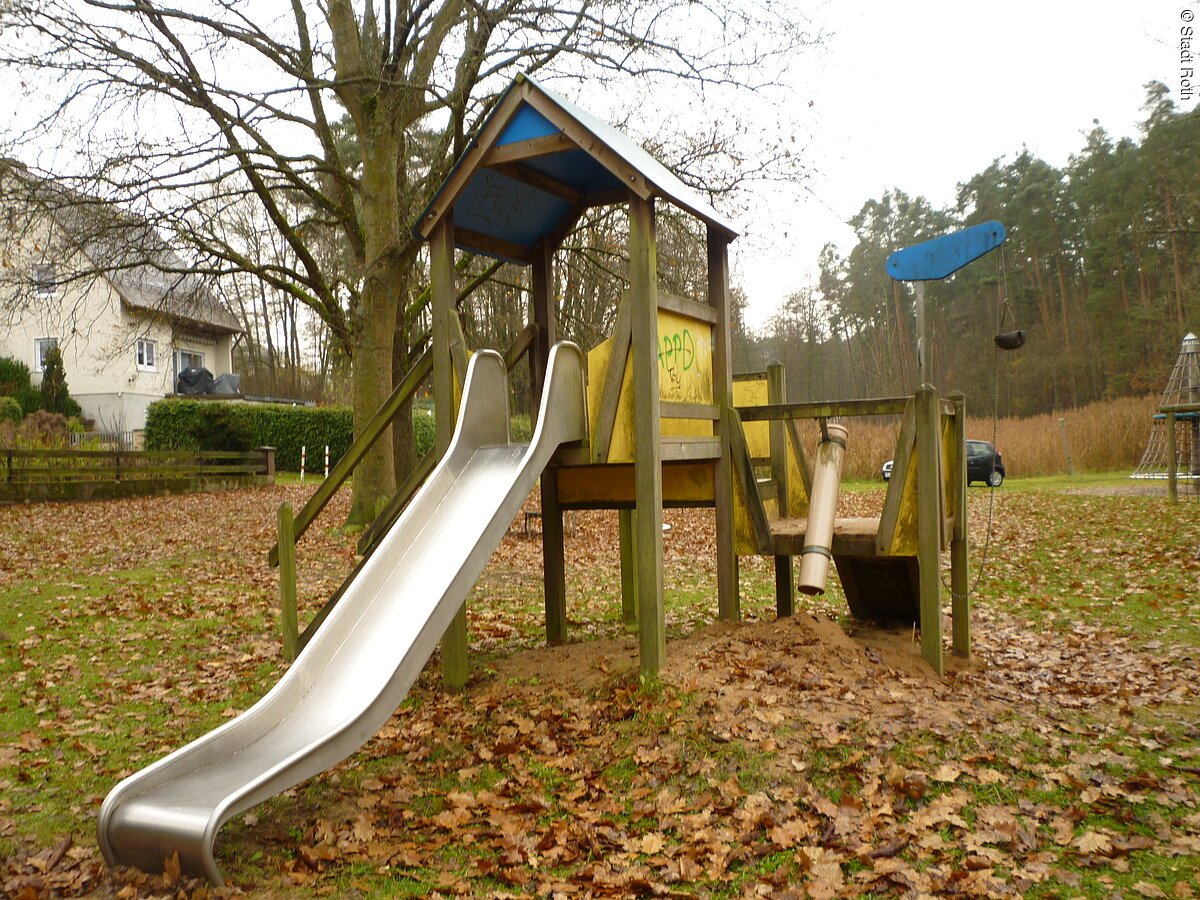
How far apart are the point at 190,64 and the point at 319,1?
4.05 meters

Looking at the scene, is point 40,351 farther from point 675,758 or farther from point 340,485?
point 675,758

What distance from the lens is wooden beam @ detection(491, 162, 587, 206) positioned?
21.4 ft

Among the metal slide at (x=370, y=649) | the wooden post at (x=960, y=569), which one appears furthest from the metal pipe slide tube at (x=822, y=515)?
the metal slide at (x=370, y=649)

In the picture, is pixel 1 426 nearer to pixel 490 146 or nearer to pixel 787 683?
pixel 490 146

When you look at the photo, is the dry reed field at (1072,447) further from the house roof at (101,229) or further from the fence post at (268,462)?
the house roof at (101,229)

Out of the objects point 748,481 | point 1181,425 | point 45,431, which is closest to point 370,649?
point 748,481

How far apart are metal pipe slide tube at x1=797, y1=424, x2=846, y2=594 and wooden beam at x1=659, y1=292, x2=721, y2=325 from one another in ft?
4.01

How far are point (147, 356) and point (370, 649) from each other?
34454mm

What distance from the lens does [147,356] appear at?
3472 centimetres

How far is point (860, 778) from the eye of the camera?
4320 mm

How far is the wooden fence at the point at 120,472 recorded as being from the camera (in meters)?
19.0

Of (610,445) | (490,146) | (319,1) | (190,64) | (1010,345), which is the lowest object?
(610,445)

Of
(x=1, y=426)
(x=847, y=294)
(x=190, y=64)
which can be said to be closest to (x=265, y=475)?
(x=1, y=426)

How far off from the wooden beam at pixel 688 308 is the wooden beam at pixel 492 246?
162 cm
